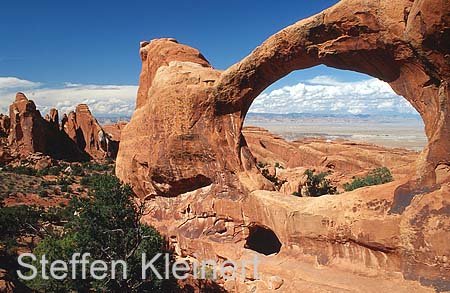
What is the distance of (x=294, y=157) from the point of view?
52.2 metres

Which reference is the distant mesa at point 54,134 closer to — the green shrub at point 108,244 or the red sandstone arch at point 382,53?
the green shrub at point 108,244

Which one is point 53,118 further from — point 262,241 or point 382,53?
point 382,53

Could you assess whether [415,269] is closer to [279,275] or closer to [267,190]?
[279,275]

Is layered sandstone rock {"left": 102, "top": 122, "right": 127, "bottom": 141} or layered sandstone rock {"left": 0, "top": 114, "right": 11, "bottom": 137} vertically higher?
layered sandstone rock {"left": 0, "top": 114, "right": 11, "bottom": 137}

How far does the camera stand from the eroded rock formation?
33.9ft

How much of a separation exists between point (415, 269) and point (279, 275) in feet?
14.8

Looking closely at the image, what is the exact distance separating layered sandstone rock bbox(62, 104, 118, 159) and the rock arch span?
45.6m

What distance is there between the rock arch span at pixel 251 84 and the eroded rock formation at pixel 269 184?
0.05 meters

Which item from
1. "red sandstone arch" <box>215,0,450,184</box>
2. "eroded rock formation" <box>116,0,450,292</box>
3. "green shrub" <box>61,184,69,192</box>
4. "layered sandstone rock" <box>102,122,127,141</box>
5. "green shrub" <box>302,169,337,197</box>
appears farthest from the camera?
"layered sandstone rock" <box>102,122,127,141</box>

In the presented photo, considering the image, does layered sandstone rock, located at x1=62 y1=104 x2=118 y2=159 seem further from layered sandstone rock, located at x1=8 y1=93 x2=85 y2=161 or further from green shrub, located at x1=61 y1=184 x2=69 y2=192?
green shrub, located at x1=61 y1=184 x2=69 y2=192

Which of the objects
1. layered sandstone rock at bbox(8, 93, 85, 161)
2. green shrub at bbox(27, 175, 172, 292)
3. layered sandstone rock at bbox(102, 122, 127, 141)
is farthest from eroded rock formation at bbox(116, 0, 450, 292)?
layered sandstone rock at bbox(102, 122, 127, 141)

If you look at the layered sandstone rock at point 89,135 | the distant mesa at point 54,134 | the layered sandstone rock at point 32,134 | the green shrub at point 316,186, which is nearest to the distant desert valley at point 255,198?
the green shrub at point 316,186

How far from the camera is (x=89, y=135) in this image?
67.4 metres

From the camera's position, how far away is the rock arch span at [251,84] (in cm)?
1034
